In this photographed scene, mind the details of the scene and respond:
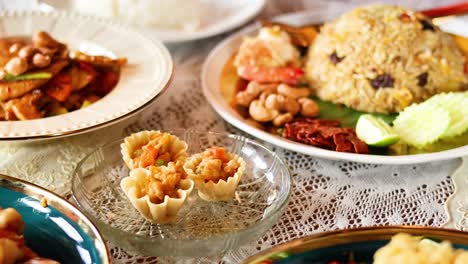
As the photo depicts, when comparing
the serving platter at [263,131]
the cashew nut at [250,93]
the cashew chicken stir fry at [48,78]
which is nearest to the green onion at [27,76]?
the cashew chicken stir fry at [48,78]

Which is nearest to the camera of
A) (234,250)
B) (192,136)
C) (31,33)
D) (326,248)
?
(326,248)

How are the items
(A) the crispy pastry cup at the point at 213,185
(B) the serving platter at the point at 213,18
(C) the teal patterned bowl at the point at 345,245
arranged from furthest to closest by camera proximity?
(B) the serving platter at the point at 213,18 < (A) the crispy pastry cup at the point at 213,185 < (C) the teal patterned bowl at the point at 345,245

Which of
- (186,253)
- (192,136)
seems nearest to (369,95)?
(192,136)

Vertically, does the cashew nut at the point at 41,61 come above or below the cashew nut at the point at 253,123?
above

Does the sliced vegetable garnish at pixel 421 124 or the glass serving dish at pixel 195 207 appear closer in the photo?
the glass serving dish at pixel 195 207

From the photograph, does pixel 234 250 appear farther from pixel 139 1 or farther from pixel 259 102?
pixel 139 1

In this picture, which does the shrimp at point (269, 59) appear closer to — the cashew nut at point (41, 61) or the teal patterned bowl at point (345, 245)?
the cashew nut at point (41, 61)
